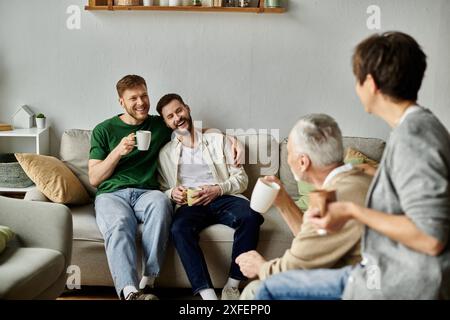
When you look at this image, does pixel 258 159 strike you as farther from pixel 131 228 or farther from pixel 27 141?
pixel 27 141

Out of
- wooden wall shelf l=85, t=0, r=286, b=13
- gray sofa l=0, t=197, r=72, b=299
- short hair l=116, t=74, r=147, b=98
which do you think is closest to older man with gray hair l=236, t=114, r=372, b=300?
gray sofa l=0, t=197, r=72, b=299

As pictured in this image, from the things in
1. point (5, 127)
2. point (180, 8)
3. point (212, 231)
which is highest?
point (180, 8)

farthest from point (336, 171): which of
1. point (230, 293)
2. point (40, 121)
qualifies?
point (40, 121)

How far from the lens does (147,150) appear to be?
10.6ft

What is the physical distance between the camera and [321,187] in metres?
1.77

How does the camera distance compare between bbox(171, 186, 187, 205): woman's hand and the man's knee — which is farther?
bbox(171, 186, 187, 205): woman's hand

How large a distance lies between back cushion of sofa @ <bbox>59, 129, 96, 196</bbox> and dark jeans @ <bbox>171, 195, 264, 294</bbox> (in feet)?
2.14

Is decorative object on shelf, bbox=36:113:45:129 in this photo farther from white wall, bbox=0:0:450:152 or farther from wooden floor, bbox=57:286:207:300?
wooden floor, bbox=57:286:207:300

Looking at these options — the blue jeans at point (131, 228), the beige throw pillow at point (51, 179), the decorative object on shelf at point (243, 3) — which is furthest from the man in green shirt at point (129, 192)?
the decorative object on shelf at point (243, 3)

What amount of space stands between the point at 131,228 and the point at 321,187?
4.38ft

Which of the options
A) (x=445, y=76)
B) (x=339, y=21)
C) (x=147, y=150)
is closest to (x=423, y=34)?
(x=445, y=76)

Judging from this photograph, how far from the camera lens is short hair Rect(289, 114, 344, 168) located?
1.72 meters

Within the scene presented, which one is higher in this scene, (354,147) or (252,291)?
(354,147)

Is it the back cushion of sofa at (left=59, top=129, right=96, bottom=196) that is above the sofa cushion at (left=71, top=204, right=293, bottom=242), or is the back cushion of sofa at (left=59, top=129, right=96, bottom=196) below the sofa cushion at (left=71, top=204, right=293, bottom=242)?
above
